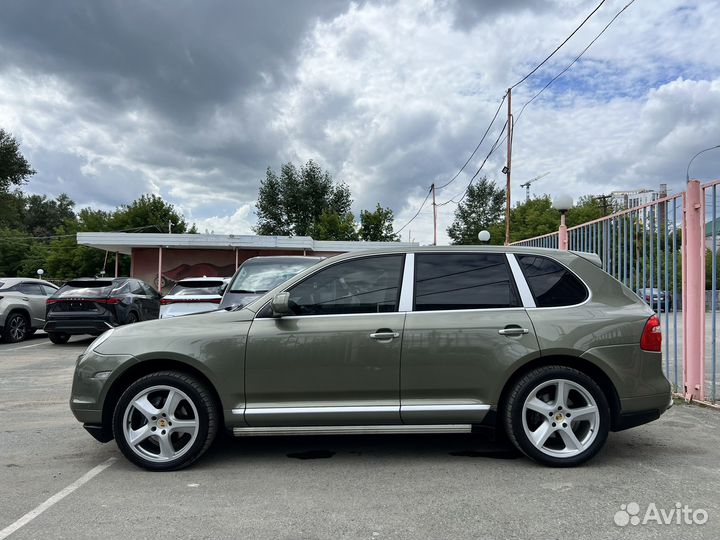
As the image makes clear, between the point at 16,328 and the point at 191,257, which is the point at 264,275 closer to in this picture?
the point at 16,328

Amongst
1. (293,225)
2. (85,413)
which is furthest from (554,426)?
(293,225)

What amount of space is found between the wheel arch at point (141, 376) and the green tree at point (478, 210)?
58768 mm

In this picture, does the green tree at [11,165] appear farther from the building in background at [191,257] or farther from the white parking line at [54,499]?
the white parking line at [54,499]

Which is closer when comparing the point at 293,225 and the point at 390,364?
the point at 390,364

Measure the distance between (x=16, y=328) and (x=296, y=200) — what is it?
1558 inches

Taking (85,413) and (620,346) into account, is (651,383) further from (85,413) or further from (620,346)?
(85,413)

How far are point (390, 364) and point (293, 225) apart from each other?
48501mm

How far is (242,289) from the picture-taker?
322 inches

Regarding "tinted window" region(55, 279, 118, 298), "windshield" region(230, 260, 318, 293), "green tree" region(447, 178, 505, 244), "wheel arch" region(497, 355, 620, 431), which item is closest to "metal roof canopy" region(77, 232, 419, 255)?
"tinted window" region(55, 279, 118, 298)

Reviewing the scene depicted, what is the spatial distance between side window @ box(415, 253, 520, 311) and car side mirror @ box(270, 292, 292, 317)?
996 millimetres

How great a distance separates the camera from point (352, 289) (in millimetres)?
4148

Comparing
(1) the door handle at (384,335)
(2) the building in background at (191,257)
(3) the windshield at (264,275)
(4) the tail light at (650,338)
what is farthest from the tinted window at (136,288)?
(2) the building in background at (191,257)

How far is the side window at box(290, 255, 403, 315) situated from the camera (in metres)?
4.09

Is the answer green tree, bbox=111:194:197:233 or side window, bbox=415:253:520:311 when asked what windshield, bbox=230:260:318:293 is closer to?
side window, bbox=415:253:520:311
